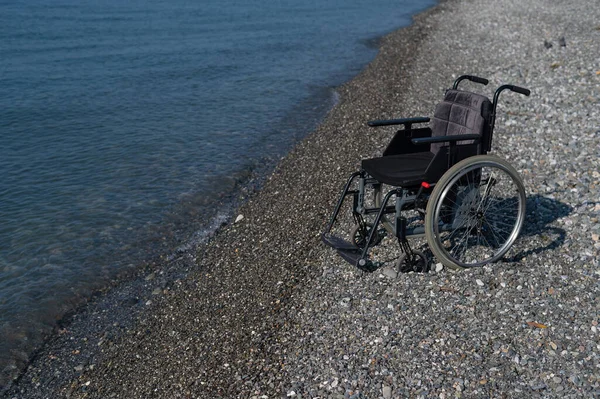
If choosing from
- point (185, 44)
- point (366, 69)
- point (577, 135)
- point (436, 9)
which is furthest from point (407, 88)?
point (436, 9)

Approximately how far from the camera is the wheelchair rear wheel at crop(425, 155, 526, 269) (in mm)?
6043

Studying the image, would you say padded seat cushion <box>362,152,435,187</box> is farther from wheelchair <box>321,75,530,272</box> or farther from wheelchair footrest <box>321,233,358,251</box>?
wheelchair footrest <box>321,233,358,251</box>

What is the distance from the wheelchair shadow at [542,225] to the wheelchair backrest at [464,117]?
1.36 meters

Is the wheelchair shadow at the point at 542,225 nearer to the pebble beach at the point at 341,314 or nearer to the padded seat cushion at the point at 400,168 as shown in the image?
the pebble beach at the point at 341,314

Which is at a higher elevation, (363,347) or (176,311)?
(363,347)

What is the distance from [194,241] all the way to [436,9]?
1195 inches

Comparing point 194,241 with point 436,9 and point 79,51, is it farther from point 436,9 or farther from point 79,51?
point 436,9

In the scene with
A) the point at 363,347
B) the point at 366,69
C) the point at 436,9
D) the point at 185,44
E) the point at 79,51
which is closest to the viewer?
the point at 363,347

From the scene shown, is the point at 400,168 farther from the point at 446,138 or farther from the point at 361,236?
the point at 361,236

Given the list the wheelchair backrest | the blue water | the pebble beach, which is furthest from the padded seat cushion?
the blue water

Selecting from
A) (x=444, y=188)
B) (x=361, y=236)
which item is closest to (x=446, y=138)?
(x=444, y=188)

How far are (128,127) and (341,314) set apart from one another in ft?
37.2

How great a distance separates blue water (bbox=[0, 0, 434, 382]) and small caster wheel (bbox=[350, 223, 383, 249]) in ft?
11.7

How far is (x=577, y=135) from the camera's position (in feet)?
33.7
